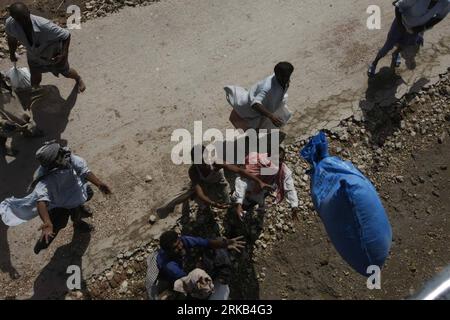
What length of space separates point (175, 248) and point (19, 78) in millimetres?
3026

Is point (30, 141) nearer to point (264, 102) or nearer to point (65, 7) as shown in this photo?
point (65, 7)

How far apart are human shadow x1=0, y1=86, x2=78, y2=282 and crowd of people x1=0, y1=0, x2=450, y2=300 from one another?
0.44 feet

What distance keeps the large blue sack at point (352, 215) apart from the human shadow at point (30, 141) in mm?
3474

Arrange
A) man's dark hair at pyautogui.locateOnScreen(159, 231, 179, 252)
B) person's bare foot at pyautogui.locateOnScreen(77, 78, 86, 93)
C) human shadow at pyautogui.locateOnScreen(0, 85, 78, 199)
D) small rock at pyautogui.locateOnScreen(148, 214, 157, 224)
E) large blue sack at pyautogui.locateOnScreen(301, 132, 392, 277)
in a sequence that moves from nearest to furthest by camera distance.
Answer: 1. large blue sack at pyautogui.locateOnScreen(301, 132, 392, 277)
2. man's dark hair at pyautogui.locateOnScreen(159, 231, 179, 252)
3. small rock at pyautogui.locateOnScreen(148, 214, 157, 224)
4. human shadow at pyautogui.locateOnScreen(0, 85, 78, 199)
5. person's bare foot at pyautogui.locateOnScreen(77, 78, 86, 93)

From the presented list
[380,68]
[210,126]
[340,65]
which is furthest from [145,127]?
[380,68]

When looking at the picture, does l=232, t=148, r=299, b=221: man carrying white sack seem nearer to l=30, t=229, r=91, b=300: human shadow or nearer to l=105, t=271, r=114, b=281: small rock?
l=105, t=271, r=114, b=281: small rock

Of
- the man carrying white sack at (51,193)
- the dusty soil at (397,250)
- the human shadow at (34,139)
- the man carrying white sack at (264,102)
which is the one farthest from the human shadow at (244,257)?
the human shadow at (34,139)

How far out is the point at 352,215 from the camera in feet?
13.3

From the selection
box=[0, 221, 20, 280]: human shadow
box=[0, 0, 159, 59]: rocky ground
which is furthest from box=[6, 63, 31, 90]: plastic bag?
box=[0, 221, 20, 280]: human shadow

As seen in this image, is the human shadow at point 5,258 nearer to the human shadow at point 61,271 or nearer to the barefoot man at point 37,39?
the human shadow at point 61,271

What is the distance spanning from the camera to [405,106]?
253 inches

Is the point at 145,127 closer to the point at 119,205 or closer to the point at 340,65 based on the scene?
the point at 119,205

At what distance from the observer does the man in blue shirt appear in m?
4.40
